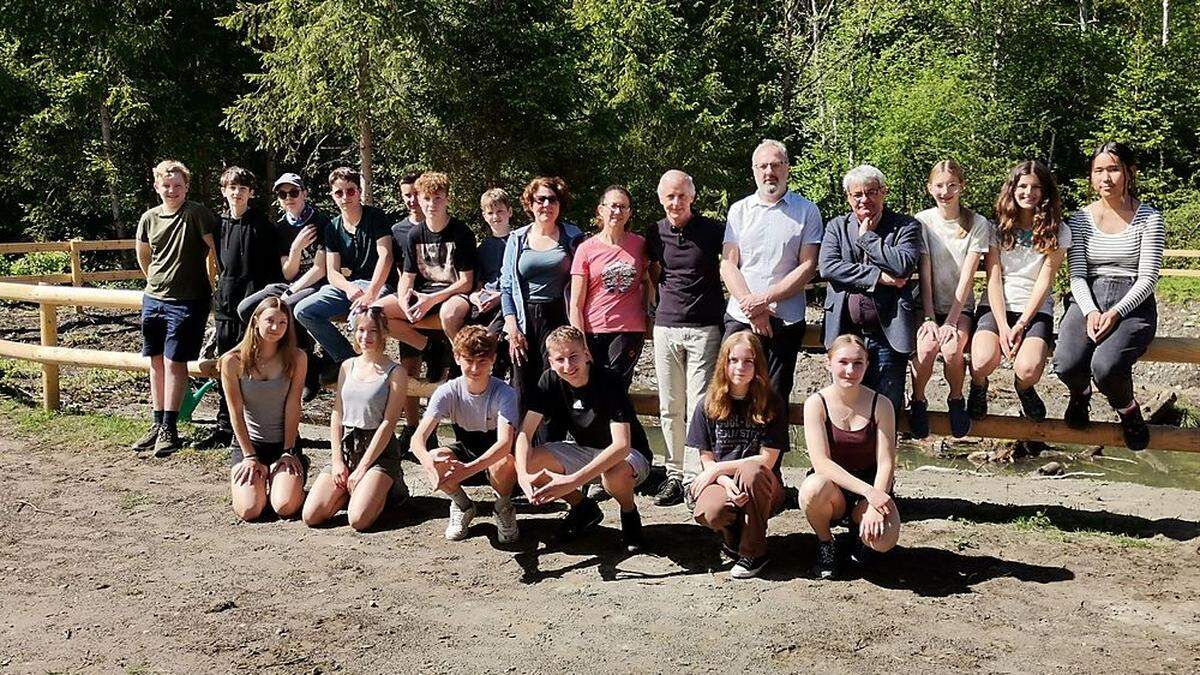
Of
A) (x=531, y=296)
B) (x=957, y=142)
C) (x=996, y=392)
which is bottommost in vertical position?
(x=996, y=392)

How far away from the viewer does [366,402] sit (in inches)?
253

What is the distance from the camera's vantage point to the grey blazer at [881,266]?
19.2 ft

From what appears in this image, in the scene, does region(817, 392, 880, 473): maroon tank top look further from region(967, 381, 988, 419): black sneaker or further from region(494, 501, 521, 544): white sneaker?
region(494, 501, 521, 544): white sneaker

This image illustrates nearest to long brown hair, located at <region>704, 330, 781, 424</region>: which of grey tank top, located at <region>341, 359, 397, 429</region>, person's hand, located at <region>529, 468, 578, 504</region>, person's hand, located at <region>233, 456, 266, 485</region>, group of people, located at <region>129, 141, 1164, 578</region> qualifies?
group of people, located at <region>129, 141, 1164, 578</region>

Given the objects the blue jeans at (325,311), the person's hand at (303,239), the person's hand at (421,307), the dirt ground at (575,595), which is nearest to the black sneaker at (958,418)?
the dirt ground at (575,595)

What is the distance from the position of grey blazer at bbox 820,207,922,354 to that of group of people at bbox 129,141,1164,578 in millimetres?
11

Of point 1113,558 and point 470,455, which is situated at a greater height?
point 470,455

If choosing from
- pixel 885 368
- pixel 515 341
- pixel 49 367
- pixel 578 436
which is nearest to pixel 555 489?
pixel 578 436

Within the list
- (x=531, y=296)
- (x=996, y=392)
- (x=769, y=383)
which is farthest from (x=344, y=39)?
(x=769, y=383)

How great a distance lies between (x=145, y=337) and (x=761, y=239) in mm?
4497

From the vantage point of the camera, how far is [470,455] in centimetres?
641

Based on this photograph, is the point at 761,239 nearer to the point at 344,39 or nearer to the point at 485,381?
the point at 485,381

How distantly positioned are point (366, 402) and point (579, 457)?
131 centimetres

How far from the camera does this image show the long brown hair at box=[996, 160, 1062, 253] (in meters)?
5.91
